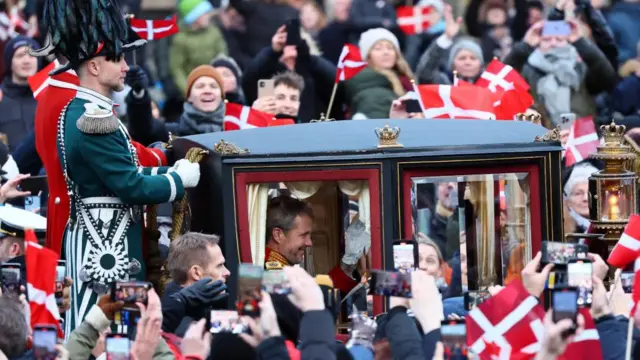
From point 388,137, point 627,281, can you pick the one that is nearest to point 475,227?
point 388,137

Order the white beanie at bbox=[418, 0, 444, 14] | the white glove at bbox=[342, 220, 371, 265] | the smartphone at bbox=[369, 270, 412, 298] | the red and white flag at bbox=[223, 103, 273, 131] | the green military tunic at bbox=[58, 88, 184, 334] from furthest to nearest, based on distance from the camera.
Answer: the white beanie at bbox=[418, 0, 444, 14], the red and white flag at bbox=[223, 103, 273, 131], the white glove at bbox=[342, 220, 371, 265], the green military tunic at bbox=[58, 88, 184, 334], the smartphone at bbox=[369, 270, 412, 298]

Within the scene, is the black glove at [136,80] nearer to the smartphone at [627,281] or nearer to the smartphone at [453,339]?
the smartphone at [627,281]

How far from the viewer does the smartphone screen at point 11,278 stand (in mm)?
9352

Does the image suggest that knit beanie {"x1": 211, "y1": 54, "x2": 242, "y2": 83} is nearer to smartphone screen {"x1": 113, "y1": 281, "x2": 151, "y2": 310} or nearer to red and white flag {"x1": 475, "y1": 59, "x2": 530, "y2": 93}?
red and white flag {"x1": 475, "y1": 59, "x2": 530, "y2": 93}

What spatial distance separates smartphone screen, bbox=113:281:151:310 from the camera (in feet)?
27.1

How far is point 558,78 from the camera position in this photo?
56.5 ft

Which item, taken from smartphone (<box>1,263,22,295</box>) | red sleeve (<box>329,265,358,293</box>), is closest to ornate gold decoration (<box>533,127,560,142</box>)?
red sleeve (<box>329,265,358,293</box>)

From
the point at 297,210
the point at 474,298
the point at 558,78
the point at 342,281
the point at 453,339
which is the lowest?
the point at 453,339

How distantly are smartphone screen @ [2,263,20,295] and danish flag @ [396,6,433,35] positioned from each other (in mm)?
10134

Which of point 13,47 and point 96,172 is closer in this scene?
point 96,172

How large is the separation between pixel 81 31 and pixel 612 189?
366 cm

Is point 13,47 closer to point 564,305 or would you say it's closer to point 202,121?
point 202,121

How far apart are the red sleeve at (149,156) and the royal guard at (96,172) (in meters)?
0.66

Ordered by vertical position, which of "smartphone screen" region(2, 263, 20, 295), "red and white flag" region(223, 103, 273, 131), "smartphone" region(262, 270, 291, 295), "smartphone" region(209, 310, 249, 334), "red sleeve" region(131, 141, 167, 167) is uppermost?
"red and white flag" region(223, 103, 273, 131)
